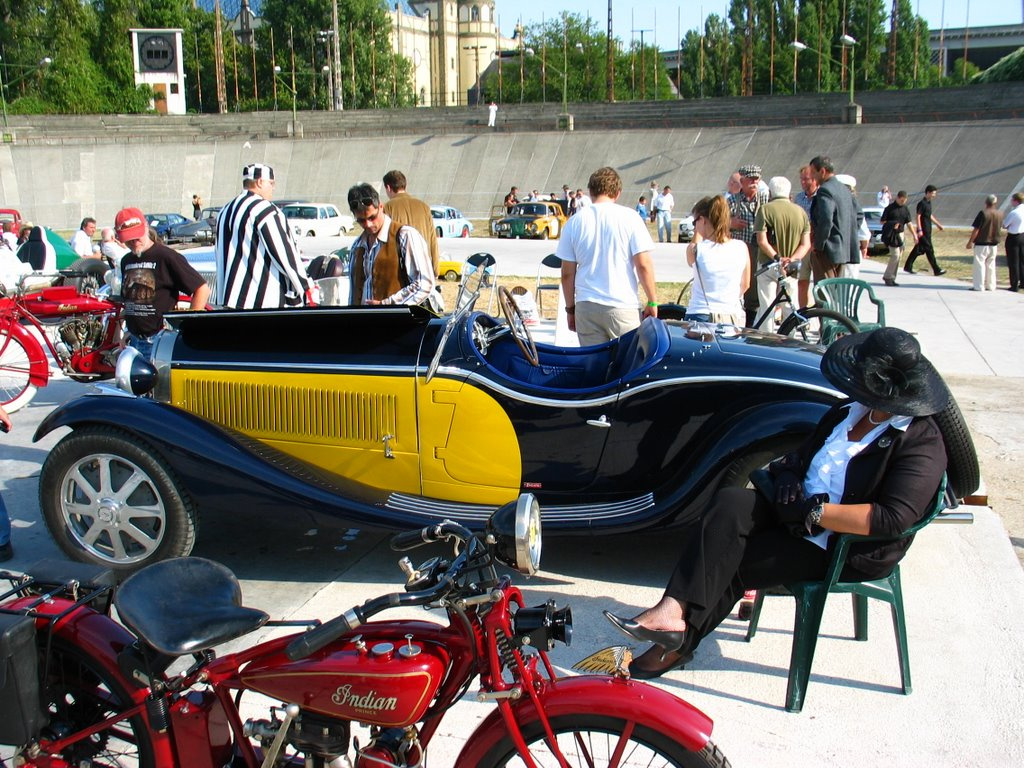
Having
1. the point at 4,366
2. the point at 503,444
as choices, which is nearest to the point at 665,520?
the point at 503,444

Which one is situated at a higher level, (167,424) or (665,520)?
(167,424)

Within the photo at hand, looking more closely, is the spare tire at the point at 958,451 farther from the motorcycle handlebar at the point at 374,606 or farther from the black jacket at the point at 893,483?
the motorcycle handlebar at the point at 374,606

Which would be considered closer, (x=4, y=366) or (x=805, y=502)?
(x=805, y=502)

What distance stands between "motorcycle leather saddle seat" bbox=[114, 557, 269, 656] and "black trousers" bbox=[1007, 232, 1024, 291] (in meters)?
14.2

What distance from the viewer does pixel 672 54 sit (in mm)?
106250

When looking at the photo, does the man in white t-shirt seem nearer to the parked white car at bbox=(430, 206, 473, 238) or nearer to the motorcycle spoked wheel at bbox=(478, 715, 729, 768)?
the motorcycle spoked wheel at bbox=(478, 715, 729, 768)

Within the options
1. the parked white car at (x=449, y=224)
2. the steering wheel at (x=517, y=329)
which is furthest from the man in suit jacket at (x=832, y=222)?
the parked white car at (x=449, y=224)

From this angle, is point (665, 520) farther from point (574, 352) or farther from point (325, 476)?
point (325, 476)

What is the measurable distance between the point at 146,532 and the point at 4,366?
436cm

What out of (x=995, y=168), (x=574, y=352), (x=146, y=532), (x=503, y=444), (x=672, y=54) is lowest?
(x=146, y=532)

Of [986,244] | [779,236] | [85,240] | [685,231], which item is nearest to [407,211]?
[779,236]

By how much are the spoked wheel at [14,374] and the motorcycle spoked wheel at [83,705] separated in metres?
5.42

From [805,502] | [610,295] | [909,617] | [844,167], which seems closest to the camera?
[805,502]

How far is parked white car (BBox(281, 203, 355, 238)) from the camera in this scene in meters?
32.3
